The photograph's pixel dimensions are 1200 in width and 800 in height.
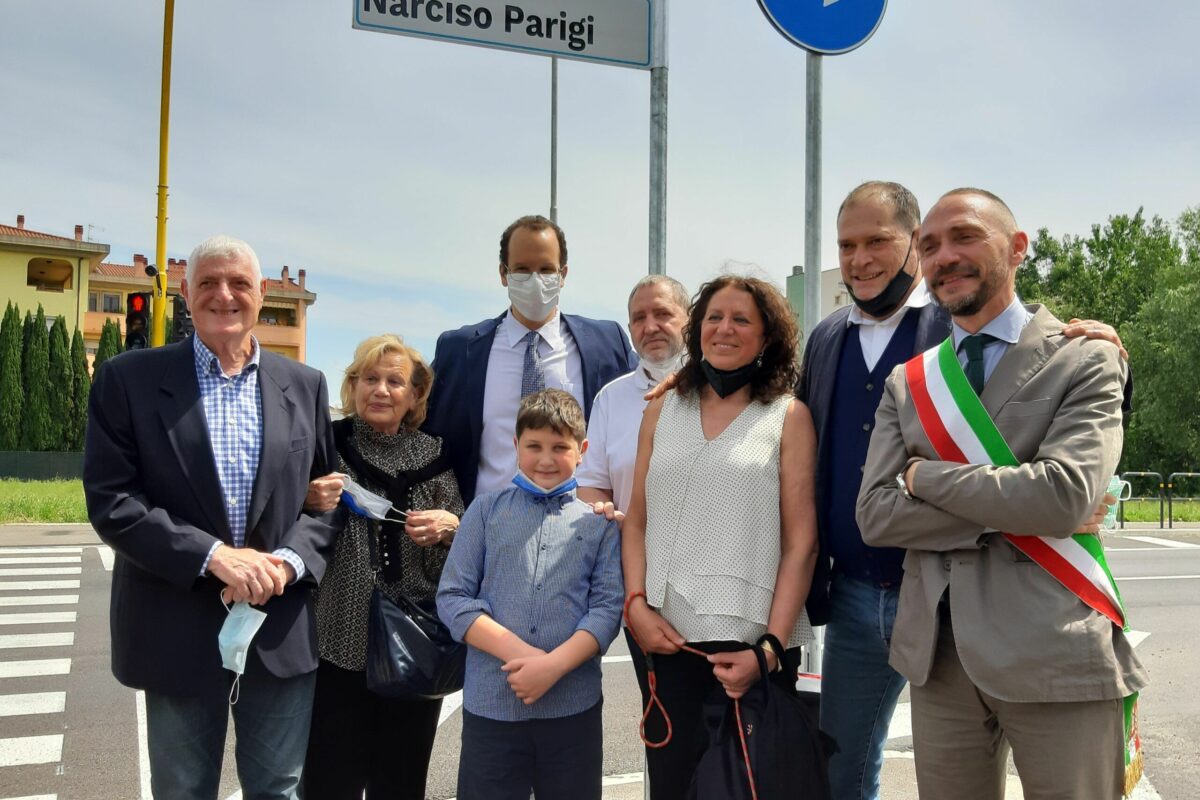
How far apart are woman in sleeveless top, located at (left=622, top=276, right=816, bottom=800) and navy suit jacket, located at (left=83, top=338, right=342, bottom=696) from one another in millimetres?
1113

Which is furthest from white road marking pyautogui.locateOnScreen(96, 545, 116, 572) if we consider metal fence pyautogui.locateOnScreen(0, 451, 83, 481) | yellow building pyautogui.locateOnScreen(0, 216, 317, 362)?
yellow building pyautogui.locateOnScreen(0, 216, 317, 362)

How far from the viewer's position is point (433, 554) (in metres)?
3.28

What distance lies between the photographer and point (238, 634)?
2771 millimetres

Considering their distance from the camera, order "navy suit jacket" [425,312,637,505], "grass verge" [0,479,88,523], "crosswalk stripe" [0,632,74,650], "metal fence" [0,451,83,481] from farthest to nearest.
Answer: "metal fence" [0,451,83,481], "grass verge" [0,479,88,523], "crosswalk stripe" [0,632,74,650], "navy suit jacket" [425,312,637,505]

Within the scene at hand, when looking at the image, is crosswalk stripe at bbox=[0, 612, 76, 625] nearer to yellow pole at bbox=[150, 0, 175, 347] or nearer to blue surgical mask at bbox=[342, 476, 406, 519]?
yellow pole at bbox=[150, 0, 175, 347]

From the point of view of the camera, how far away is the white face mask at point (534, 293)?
362 centimetres

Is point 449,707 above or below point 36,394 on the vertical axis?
below

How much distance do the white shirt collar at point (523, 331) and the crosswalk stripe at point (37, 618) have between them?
8123mm

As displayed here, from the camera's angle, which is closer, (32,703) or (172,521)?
(172,521)

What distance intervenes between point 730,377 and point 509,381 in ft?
3.57

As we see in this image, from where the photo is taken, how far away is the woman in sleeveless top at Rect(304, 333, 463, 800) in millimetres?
3152

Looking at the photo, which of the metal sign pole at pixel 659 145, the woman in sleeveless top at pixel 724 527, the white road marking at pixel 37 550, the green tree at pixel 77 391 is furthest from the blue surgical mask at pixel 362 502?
the green tree at pixel 77 391

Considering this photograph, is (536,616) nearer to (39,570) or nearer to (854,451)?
(854,451)

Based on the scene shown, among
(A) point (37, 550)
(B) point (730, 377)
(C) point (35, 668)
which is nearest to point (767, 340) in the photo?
(B) point (730, 377)
